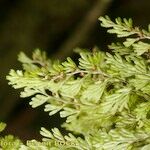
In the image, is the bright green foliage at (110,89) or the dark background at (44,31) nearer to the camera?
the bright green foliage at (110,89)

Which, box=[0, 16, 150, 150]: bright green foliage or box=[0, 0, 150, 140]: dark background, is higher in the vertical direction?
box=[0, 0, 150, 140]: dark background

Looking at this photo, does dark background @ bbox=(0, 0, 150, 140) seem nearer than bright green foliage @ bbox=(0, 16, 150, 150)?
No

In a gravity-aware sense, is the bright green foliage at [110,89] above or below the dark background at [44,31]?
below

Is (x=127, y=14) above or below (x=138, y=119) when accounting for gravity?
above

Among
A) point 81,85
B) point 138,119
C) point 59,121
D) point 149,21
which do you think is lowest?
point 138,119

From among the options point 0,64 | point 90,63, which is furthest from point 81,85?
point 0,64

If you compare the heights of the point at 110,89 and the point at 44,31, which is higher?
the point at 44,31

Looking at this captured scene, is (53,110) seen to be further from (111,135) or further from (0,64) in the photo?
(0,64)

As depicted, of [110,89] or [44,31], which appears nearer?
[110,89]
